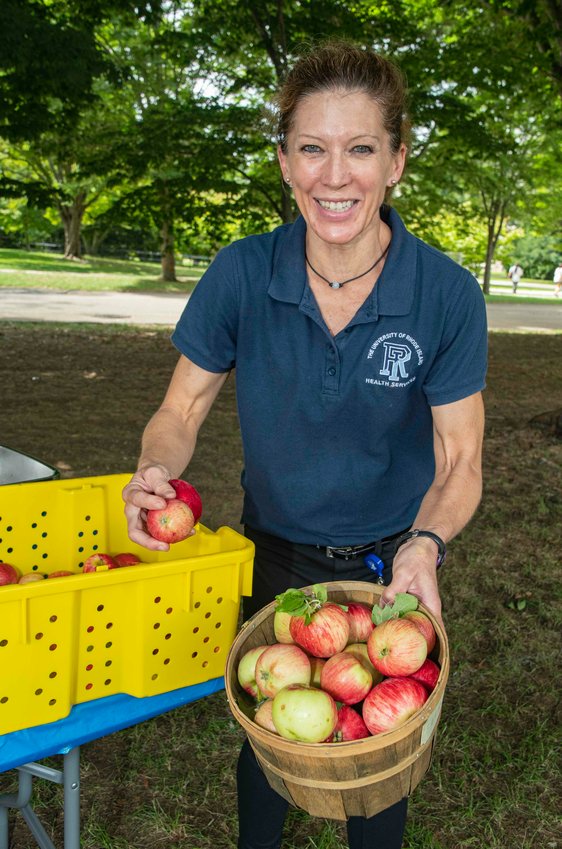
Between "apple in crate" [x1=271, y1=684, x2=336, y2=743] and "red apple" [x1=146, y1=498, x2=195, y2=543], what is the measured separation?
57cm

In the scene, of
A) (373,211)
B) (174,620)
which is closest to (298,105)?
(373,211)

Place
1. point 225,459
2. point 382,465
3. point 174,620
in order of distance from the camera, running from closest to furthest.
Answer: point 174,620, point 382,465, point 225,459

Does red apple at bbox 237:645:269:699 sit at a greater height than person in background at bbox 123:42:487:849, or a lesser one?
lesser

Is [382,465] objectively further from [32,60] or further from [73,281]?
[73,281]

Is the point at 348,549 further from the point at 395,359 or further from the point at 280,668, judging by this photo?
the point at 280,668

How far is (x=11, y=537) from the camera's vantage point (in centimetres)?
222

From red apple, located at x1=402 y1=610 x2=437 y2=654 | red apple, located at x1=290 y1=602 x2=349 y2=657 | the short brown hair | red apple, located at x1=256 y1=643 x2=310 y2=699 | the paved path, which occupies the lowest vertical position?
the paved path

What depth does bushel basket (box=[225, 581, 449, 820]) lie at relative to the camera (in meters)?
1.39

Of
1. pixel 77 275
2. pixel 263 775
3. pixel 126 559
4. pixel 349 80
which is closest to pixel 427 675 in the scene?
pixel 263 775

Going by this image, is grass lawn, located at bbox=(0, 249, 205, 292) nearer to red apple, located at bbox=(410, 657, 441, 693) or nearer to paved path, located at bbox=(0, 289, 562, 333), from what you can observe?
paved path, located at bbox=(0, 289, 562, 333)

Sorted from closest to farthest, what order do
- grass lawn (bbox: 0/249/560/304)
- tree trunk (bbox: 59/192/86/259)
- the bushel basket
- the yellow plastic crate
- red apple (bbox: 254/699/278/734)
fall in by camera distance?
the bushel basket < red apple (bbox: 254/699/278/734) < the yellow plastic crate < grass lawn (bbox: 0/249/560/304) < tree trunk (bbox: 59/192/86/259)

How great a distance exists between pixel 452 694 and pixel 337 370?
7.53 ft

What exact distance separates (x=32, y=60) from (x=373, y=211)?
6.20 metres

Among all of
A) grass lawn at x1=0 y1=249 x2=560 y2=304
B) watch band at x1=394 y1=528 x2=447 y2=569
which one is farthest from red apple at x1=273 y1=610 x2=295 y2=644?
grass lawn at x1=0 y1=249 x2=560 y2=304
